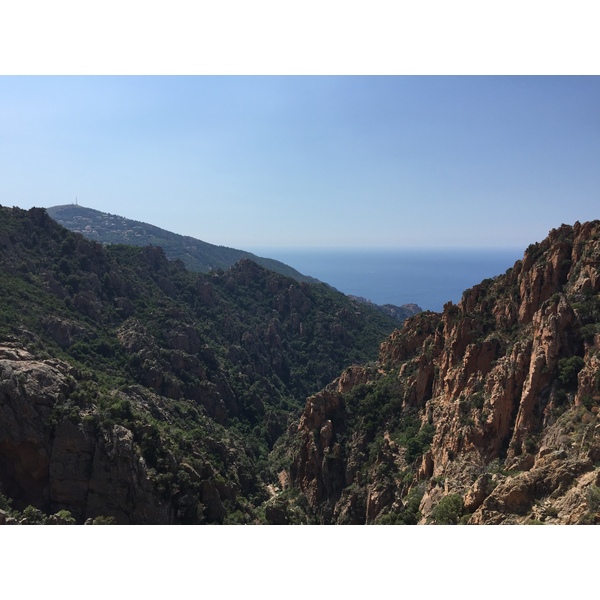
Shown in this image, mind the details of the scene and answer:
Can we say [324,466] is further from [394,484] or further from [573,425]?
[573,425]

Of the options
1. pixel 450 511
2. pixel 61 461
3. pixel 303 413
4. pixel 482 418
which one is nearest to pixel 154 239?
pixel 303 413

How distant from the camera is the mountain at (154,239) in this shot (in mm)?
160125

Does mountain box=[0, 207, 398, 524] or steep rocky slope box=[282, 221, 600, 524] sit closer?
steep rocky slope box=[282, 221, 600, 524]

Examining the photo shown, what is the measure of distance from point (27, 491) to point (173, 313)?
43.9 m

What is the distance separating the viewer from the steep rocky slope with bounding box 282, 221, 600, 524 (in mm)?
15438

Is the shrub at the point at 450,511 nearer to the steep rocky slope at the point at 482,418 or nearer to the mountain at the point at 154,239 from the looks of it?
the steep rocky slope at the point at 482,418

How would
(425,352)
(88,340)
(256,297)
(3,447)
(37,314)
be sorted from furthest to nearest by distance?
(256,297) → (88,340) → (37,314) → (425,352) → (3,447)

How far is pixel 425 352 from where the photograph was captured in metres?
37.7

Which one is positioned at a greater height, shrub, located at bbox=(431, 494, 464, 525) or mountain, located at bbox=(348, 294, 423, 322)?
mountain, located at bbox=(348, 294, 423, 322)

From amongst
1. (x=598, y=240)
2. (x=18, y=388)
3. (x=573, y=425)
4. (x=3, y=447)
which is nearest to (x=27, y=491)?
(x=3, y=447)

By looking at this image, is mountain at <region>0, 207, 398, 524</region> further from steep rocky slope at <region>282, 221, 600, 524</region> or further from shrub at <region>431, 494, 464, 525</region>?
shrub at <region>431, 494, 464, 525</region>

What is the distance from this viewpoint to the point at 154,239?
172375 millimetres

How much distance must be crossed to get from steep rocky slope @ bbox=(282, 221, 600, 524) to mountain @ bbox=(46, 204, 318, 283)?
117m

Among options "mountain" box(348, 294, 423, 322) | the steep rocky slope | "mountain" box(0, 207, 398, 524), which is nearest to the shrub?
the steep rocky slope
